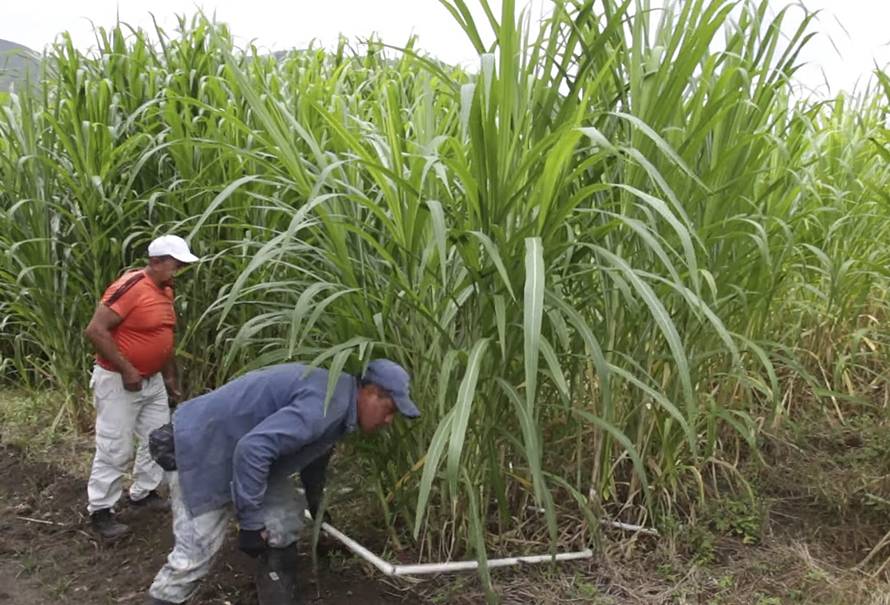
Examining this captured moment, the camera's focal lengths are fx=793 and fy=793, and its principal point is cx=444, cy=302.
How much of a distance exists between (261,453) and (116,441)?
1.35 metres

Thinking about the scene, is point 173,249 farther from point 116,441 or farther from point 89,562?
point 89,562

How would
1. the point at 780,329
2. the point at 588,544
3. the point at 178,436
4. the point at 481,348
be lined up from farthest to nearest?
the point at 780,329
the point at 588,544
the point at 178,436
the point at 481,348

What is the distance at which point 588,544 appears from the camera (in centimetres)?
243

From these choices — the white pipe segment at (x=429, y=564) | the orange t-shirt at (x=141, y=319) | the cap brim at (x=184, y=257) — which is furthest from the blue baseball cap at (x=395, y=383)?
the orange t-shirt at (x=141, y=319)

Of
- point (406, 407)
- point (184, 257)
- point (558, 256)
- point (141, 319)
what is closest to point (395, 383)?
point (406, 407)

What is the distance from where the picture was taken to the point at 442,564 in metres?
2.22

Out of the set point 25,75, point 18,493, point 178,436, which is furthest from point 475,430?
point 25,75

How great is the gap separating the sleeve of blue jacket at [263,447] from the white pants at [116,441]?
1.21 metres

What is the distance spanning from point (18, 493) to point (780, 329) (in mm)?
3347

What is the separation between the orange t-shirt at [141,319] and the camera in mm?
3012

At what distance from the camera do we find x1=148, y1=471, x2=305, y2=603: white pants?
7.52ft

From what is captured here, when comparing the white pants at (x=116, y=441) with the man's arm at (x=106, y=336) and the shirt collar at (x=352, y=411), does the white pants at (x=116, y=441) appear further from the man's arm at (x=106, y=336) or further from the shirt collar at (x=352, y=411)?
the shirt collar at (x=352, y=411)

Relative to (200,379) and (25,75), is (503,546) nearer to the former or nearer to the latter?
(200,379)

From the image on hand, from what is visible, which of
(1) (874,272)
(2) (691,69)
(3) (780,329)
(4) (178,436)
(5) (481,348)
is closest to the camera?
(5) (481,348)
